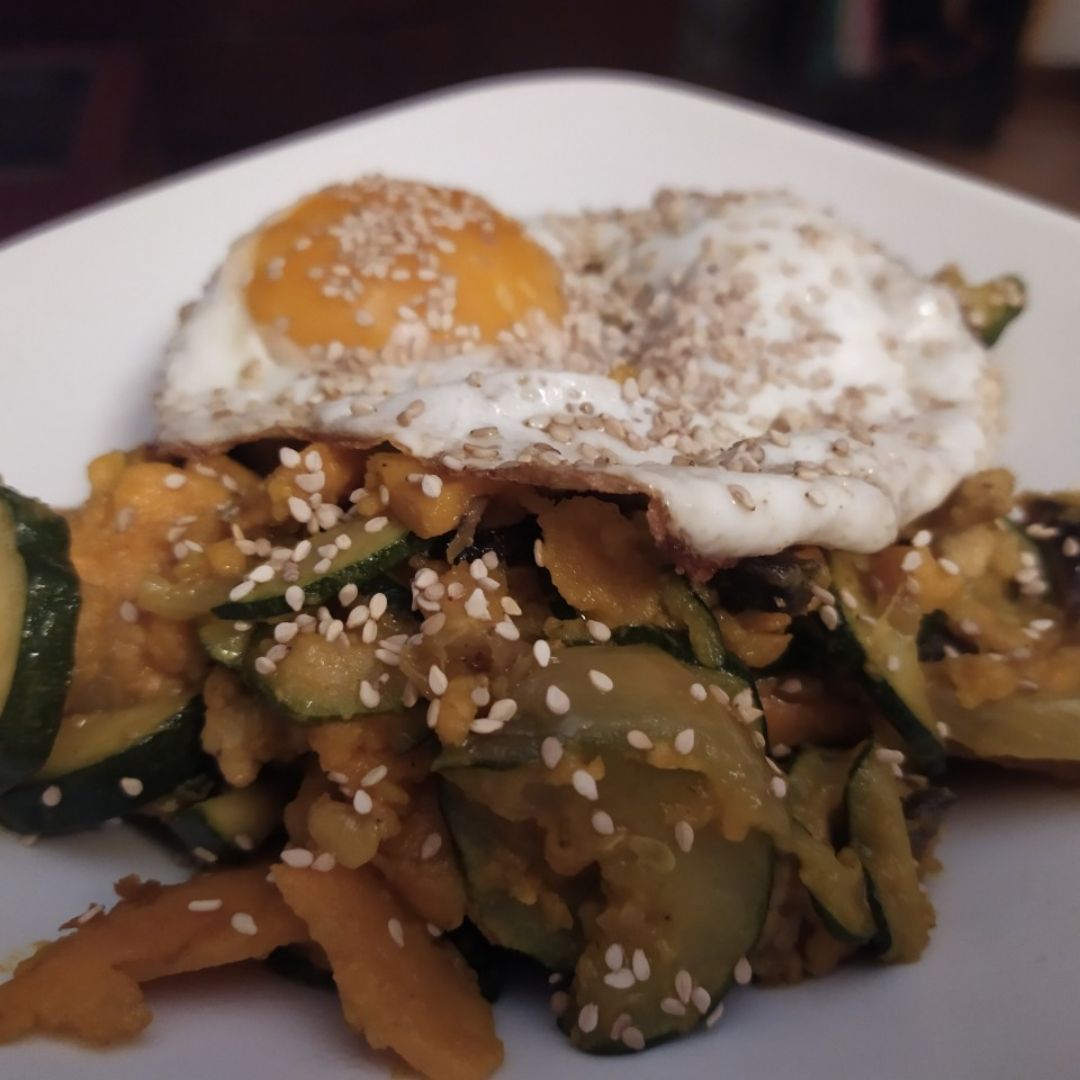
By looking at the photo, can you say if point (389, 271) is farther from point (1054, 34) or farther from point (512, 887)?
point (1054, 34)

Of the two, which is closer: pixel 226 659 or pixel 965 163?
pixel 226 659

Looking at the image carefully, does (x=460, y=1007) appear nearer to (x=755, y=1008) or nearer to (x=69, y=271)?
(x=755, y=1008)

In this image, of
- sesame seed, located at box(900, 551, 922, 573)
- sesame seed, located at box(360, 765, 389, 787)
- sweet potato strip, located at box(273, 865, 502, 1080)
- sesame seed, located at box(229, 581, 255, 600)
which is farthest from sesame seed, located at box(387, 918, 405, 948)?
sesame seed, located at box(900, 551, 922, 573)

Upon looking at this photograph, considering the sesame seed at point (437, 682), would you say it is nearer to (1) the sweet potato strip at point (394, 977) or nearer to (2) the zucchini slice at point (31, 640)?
(1) the sweet potato strip at point (394, 977)

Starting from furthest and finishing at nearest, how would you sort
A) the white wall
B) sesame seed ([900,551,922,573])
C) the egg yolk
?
the white wall < the egg yolk < sesame seed ([900,551,922,573])

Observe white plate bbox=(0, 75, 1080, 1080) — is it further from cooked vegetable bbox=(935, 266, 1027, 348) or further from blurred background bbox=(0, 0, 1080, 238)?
blurred background bbox=(0, 0, 1080, 238)

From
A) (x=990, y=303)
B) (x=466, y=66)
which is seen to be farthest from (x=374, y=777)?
(x=466, y=66)

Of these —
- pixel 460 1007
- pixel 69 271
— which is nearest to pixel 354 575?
pixel 460 1007
